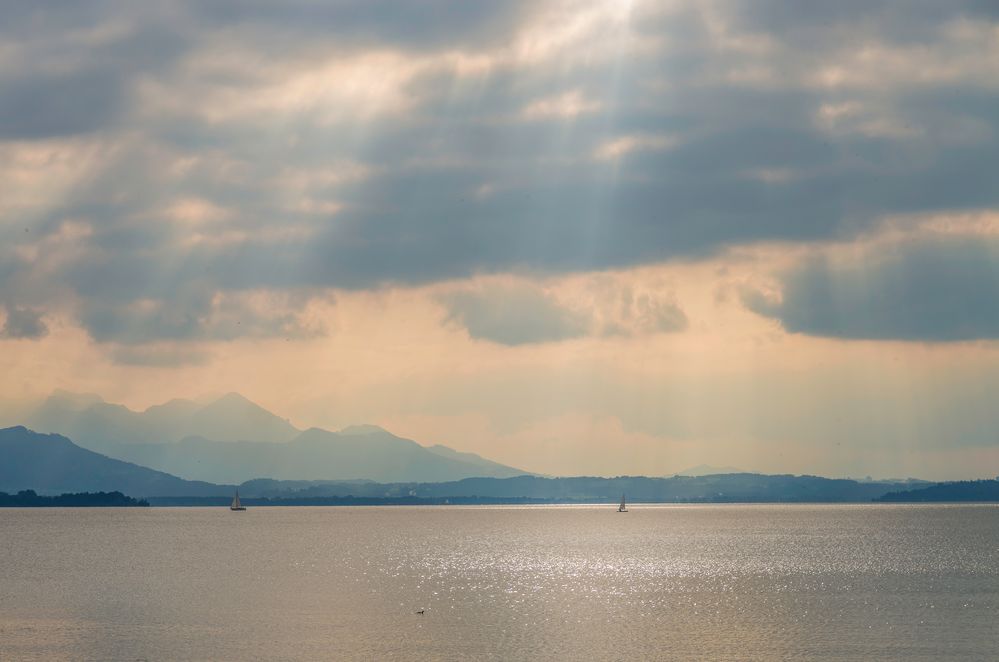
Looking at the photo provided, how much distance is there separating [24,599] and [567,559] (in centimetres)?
9341

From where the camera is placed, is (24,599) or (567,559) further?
(567,559)

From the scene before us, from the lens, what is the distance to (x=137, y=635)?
291ft

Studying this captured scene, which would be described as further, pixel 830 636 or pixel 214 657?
pixel 830 636

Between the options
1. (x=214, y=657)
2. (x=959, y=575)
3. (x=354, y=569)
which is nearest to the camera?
(x=214, y=657)

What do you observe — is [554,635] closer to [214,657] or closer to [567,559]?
[214,657]

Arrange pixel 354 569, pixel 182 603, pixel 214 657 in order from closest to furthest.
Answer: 1. pixel 214 657
2. pixel 182 603
3. pixel 354 569

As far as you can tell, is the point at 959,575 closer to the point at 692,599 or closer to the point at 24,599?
the point at 692,599

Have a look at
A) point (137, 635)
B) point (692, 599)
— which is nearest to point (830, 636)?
point (692, 599)

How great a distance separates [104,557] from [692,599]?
111 metres

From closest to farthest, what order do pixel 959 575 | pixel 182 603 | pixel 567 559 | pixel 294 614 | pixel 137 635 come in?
pixel 137 635 < pixel 294 614 < pixel 182 603 < pixel 959 575 < pixel 567 559

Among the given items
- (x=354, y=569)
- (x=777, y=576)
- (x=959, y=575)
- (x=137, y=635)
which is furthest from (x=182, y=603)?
(x=959, y=575)

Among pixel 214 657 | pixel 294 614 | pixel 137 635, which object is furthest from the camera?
pixel 294 614

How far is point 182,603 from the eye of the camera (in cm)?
11294

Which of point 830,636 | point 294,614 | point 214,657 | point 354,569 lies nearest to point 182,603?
point 294,614
